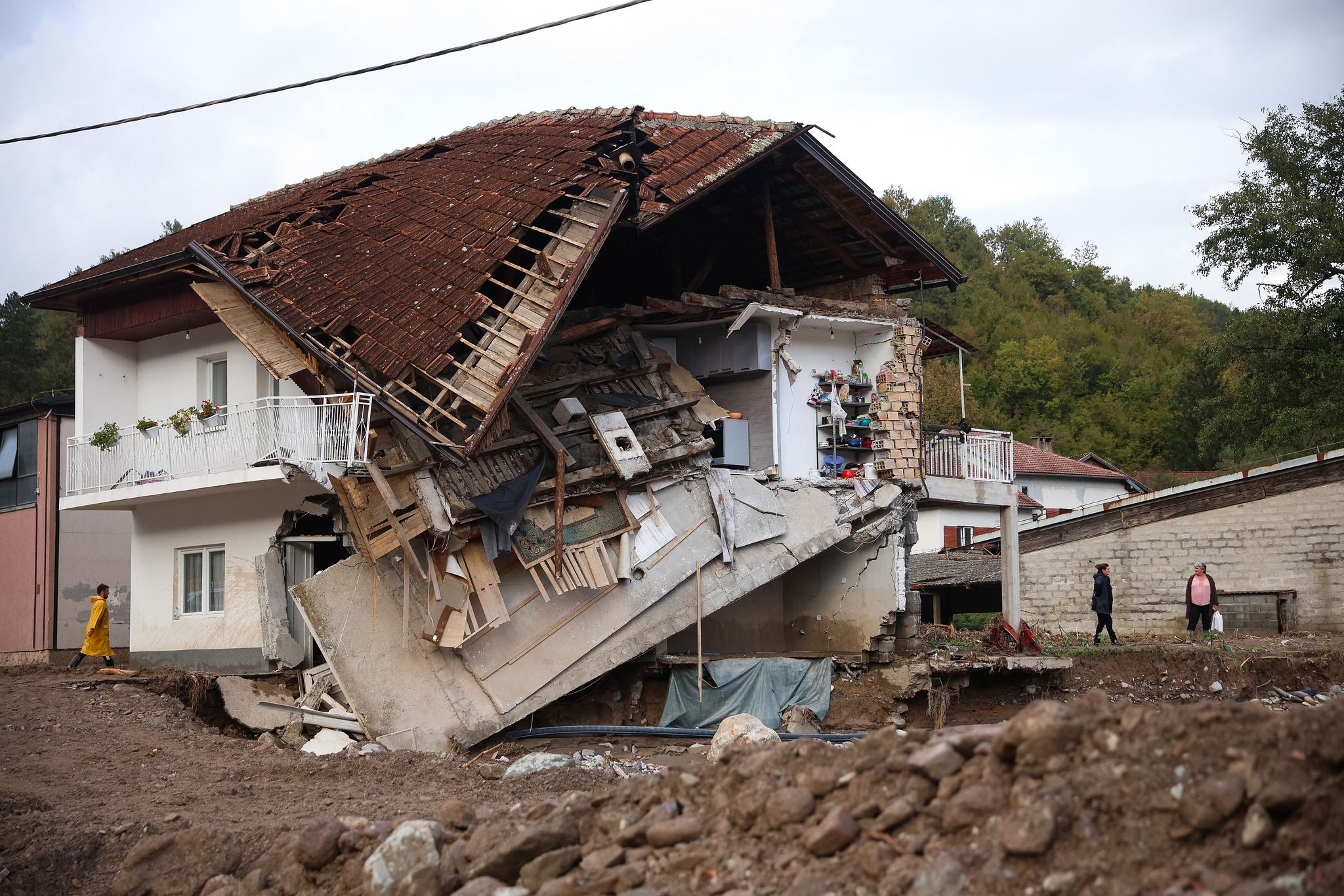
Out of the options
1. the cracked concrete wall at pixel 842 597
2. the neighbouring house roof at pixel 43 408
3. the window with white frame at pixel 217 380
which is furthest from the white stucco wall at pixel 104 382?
the cracked concrete wall at pixel 842 597

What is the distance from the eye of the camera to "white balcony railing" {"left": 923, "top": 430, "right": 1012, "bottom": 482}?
22.8 metres

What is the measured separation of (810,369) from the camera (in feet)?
70.7

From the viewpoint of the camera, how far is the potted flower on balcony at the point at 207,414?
1764 cm

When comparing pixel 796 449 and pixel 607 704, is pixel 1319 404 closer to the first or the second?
pixel 796 449

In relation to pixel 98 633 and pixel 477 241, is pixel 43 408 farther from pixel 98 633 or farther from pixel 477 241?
pixel 477 241

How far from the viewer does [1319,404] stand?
107 feet

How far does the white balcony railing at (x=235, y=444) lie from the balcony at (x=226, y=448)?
1 centimetres

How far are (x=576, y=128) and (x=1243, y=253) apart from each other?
21.6m

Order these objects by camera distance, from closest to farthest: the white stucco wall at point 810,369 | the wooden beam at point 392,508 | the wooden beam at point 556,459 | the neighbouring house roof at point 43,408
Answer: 1. the wooden beam at point 392,508
2. the wooden beam at point 556,459
3. the white stucco wall at point 810,369
4. the neighbouring house roof at point 43,408

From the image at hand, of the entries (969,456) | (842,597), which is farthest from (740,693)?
(969,456)

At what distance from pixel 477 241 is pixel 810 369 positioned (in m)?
6.85

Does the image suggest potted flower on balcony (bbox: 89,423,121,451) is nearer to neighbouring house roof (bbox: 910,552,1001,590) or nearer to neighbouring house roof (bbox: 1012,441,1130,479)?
neighbouring house roof (bbox: 910,552,1001,590)

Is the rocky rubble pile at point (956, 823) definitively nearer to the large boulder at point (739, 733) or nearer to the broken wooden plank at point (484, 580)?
the large boulder at point (739, 733)

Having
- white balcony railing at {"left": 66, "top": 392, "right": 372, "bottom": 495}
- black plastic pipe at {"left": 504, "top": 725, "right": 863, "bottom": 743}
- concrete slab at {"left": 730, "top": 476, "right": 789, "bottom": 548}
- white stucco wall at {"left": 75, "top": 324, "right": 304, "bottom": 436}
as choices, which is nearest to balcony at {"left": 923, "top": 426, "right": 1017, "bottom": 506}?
concrete slab at {"left": 730, "top": 476, "right": 789, "bottom": 548}
